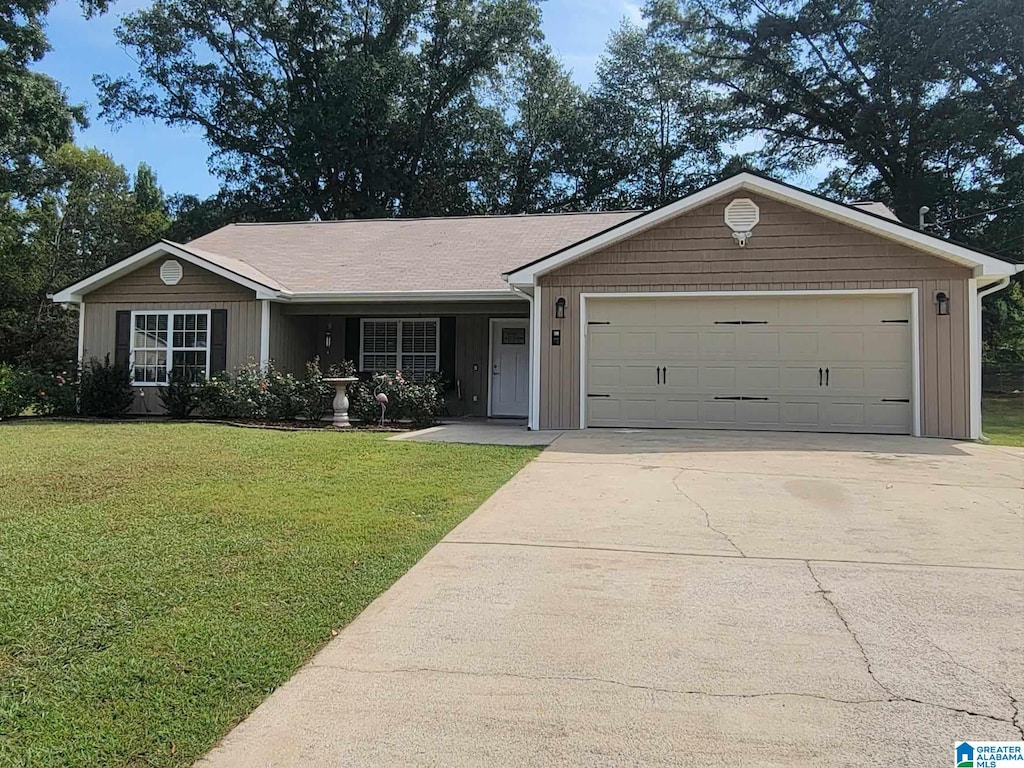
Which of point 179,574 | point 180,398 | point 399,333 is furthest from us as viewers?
point 399,333

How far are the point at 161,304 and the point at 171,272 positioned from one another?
653 mm

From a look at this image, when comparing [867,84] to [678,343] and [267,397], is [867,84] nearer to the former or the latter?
[678,343]

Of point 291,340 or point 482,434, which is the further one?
point 291,340

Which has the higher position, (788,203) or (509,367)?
(788,203)

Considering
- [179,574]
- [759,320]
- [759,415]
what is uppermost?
[759,320]

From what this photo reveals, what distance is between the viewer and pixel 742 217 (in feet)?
34.6

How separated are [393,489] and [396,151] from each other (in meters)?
26.8

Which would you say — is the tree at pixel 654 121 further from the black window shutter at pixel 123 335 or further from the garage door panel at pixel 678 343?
the black window shutter at pixel 123 335

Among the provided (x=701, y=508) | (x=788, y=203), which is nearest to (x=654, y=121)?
(x=788, y=203)

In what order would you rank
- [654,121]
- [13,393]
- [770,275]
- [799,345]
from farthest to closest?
[654,121]
[13,393]
[799,345]
[770,275]

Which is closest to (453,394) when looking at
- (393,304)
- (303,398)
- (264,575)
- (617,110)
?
(393,304)

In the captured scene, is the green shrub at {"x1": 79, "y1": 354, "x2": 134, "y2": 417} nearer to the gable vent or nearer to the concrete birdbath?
the concrete birdbath

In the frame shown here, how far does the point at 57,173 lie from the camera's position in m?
30.5

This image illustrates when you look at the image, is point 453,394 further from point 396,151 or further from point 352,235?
point 396,151
